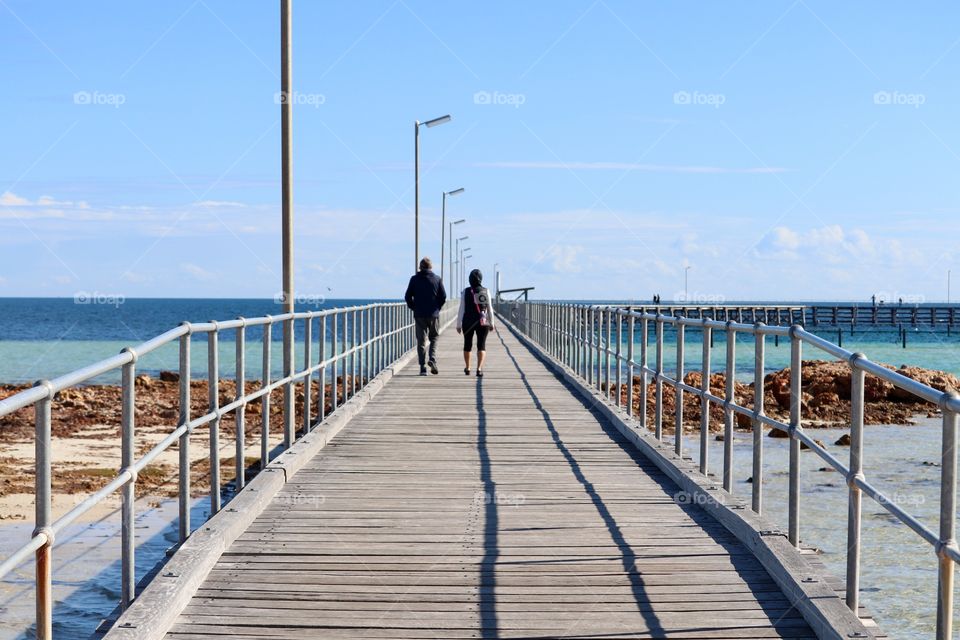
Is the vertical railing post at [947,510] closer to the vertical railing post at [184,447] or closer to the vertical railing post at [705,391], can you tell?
the vertical railing post at [184,447]

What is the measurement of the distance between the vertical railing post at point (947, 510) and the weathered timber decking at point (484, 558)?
95 centimetres

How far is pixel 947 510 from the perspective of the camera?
4.07 metres

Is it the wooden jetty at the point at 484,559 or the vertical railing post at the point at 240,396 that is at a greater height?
the vertical railing post at the point at 240,396

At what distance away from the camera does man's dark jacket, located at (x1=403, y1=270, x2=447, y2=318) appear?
60.7ft

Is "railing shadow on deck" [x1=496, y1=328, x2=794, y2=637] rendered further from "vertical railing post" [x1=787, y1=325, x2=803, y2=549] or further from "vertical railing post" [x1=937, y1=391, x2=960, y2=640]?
"vertical railing post" [x1=937, y1=391, x2=960, y2=640]

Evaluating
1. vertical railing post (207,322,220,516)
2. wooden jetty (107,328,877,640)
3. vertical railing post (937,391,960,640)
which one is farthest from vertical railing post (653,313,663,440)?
vertical railing post (937,391,960,640)

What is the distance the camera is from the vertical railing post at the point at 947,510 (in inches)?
156

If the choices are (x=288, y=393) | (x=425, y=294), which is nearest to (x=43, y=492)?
(x=288, y=393)

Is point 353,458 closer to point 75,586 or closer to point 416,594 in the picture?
point 75,586

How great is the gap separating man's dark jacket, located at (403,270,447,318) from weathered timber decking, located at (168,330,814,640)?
7868 millimetres

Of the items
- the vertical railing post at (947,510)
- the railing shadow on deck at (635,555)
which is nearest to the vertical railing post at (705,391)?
the railing shadow on deck at (635,555)

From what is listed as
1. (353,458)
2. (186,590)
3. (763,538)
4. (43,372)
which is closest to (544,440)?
Result: (353,458)

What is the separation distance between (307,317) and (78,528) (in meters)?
3.84

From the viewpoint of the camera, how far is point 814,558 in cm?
588
